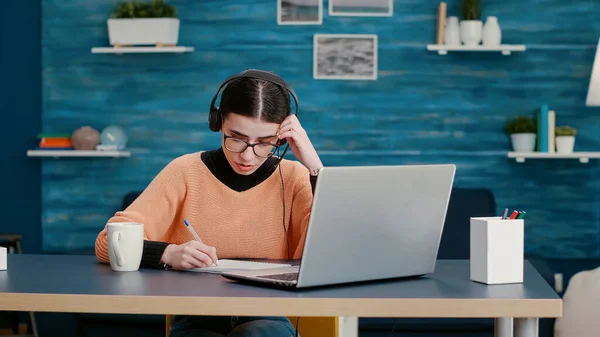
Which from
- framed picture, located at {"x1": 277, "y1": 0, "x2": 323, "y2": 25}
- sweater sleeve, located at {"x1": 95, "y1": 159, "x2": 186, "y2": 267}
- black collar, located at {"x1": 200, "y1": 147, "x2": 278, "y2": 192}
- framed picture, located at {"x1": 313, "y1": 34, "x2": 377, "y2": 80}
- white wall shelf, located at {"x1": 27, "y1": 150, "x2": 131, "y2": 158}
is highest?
framed picture, located at {"x1": 277, "y1": 0, "x2": 323, "y2": 25}

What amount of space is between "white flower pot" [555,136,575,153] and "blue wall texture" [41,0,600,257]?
0.58ft

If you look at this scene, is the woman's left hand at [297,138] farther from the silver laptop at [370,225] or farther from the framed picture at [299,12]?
the framed picture at [299,12]

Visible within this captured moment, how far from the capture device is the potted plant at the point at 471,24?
400 cm

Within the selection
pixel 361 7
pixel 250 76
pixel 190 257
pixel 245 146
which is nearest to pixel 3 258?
pixel 190 257

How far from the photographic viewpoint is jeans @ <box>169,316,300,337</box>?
173 cm

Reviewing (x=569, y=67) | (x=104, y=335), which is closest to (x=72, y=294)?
(x=104, y=335)

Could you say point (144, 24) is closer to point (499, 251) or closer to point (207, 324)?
point (207, 324)

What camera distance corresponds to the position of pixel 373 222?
1503 millimetres

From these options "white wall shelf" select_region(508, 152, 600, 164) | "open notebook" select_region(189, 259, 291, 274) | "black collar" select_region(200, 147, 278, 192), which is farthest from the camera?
"white wall shelf" select_region(508, 152, 600, 164)

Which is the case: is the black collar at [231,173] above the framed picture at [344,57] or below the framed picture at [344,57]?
below

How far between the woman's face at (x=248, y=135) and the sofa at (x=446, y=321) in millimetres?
1474

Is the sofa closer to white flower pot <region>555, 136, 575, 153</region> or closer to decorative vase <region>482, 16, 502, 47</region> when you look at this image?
white flower pot <region>555, 136, 575, 153</region>

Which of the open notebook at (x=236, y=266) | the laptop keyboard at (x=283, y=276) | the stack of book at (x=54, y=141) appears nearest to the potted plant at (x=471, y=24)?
the stack of book at (x=54, y=141)

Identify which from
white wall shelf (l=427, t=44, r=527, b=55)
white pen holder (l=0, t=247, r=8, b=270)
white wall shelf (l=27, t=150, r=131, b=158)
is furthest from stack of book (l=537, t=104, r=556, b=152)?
white pen holder (l=0, t=247, r=8, b=270)
